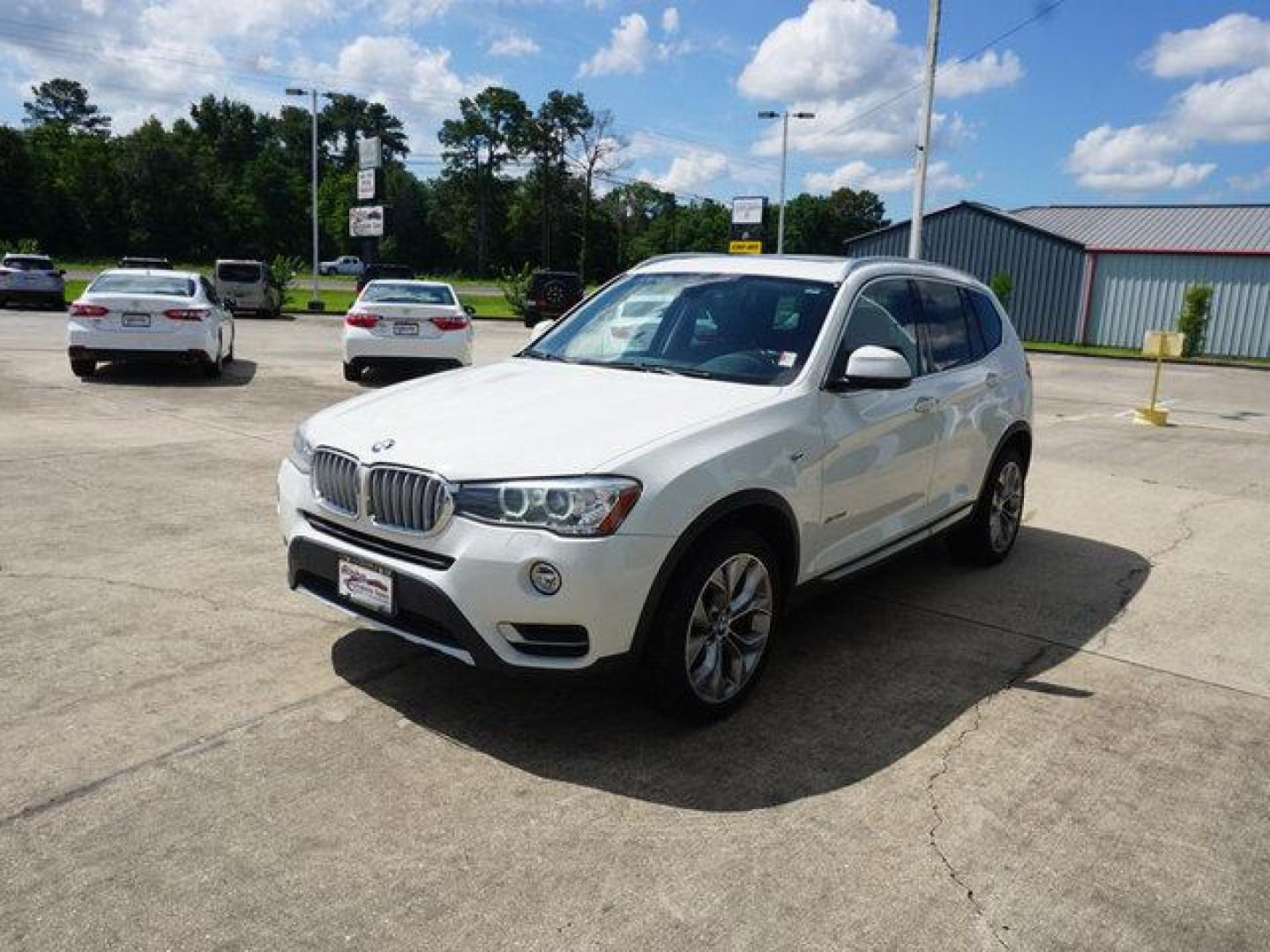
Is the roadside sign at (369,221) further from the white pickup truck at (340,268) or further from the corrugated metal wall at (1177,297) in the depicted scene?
the white pickup truck at (340,268)

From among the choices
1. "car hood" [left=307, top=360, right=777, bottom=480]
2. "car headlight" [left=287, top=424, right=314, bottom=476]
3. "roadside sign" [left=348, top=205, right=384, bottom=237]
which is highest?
"roadside sign" [left=348, top=205, right=384, bottom=237]

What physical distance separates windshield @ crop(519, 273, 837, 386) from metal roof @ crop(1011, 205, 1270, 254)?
34233 mm

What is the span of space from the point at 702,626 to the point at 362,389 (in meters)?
11.1

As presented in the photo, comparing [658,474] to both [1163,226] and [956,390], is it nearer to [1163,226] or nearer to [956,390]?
[956,390]

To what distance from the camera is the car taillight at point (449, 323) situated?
14078mm

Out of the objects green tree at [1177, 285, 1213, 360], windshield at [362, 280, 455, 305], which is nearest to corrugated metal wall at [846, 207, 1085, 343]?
green tree at [1177, 285, 1213, 360]

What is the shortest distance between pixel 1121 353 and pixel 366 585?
32651mm

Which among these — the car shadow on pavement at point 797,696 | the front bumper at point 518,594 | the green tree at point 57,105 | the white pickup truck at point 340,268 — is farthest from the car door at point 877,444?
the green tree at point 57,105

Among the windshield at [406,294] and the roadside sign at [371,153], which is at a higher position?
the roadside sign at [371,153]

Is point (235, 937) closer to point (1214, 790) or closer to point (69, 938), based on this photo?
point (69, 938)

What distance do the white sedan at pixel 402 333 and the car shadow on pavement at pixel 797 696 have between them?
9.54 m

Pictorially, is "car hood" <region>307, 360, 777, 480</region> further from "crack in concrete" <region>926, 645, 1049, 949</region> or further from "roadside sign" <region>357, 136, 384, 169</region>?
"roadside sign" <region>357, 136, 384, 169</region>

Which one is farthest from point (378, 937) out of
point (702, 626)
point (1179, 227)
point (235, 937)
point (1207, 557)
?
point (1179, 227)

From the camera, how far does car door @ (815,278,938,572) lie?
4.34 metres
